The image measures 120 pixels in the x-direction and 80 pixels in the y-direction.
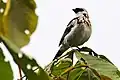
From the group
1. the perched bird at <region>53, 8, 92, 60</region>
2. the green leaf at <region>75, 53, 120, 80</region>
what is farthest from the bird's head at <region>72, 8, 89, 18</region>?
the green leaf at <region>75, 53, 120, 80</region>

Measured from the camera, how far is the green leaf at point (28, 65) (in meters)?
0.36

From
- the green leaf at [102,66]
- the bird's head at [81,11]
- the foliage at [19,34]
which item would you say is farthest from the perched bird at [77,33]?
the foliage at [19,34]

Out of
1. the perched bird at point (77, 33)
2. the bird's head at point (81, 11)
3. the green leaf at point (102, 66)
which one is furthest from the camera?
the bird's head at point (81, 11)

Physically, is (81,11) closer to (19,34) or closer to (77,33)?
(77,33)

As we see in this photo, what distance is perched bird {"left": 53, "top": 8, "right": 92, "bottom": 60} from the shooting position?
268 centimetres

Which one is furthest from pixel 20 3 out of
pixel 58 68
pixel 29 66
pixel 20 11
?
pixel 58 68

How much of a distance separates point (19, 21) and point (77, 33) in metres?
2.38

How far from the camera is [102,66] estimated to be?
782 millimetres

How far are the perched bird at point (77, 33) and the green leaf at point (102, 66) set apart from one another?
1.74m

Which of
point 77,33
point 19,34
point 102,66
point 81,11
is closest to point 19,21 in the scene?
point 19,34

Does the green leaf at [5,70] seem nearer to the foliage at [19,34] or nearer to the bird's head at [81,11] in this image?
the foliage at [19,34]

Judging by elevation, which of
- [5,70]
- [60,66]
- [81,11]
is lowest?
[81,11]

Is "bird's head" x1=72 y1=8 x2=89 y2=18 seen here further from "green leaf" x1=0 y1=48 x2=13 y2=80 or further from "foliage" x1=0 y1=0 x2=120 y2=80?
"green leaf" x1=0 y1=48 x2=13 y2=80

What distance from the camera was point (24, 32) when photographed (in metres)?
0.43
